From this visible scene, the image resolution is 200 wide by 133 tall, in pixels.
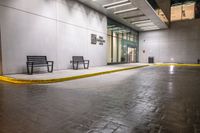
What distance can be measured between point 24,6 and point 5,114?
5.66 metres

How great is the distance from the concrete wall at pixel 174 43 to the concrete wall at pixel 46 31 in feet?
33.6

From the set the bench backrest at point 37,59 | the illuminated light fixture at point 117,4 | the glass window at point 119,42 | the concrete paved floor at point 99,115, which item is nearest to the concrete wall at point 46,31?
the bench backrest at point 37,59

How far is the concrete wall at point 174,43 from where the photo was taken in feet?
52.3

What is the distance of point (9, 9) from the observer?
18.6 feet

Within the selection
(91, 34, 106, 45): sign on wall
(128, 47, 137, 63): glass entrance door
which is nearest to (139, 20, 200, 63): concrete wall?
(128, 47, 137, 63): glass entrance door

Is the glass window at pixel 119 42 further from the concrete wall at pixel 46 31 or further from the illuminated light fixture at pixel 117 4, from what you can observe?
the illuminated light fixture at pixel 117 4

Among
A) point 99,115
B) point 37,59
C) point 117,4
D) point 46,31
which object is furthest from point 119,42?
point 99,115

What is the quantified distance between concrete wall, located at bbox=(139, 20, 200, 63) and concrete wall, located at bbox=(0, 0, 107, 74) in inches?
403

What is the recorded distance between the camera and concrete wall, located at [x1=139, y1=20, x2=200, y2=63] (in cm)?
1594

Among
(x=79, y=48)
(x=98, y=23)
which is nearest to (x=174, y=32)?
(x=98, y=23)

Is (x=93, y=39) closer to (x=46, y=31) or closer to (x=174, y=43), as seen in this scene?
(x=46, y=31)

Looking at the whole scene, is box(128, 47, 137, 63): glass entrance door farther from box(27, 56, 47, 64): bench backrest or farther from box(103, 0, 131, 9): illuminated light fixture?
box(27, 56, 47, 64): bench backrest

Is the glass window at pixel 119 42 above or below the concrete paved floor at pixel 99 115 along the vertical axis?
above

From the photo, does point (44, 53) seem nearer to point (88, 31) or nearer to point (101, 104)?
point (88, 31)
